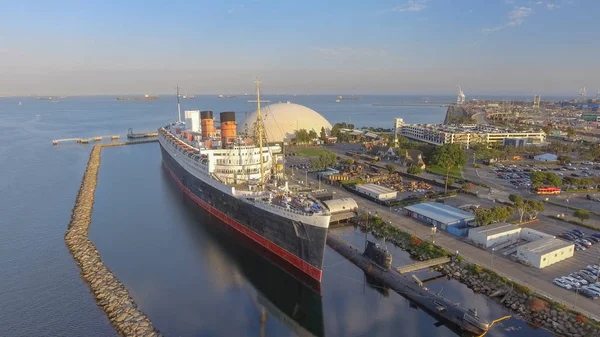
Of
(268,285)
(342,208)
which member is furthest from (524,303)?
(342,208)

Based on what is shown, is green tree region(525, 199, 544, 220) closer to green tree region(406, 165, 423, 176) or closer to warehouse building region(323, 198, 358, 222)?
warehouse building region(323, 198, 358, 222)

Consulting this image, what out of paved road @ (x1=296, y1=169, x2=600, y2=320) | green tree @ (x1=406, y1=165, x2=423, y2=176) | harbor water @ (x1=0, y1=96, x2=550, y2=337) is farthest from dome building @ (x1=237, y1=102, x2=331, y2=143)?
paved road @ (x1=296, y1=169, x2=600, y2=320)

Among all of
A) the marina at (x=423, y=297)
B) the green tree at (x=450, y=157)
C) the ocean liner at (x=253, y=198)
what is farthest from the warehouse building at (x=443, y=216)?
the green tree at (x=450, y=157)

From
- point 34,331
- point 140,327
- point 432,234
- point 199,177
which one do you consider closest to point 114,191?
point 199,177

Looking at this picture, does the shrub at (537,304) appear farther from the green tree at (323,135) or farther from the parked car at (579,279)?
the green tree at (323,135)

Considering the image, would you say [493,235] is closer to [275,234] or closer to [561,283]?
[561,283]

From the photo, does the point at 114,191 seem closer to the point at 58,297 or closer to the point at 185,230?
the point at 185,230
